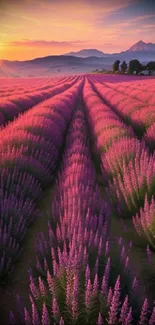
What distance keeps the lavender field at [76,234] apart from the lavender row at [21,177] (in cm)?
1

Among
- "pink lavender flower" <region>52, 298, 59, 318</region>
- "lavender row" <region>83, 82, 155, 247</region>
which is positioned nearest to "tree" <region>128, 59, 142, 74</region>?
"lavender row" <region>83, 82, 155, 247</region>

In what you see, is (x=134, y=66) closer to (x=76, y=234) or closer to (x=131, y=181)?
(x=131, y=181)

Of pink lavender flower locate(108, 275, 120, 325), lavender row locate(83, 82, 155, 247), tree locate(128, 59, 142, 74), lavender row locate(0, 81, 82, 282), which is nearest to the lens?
pink lavender flower locate(108, 275, 120, 325)

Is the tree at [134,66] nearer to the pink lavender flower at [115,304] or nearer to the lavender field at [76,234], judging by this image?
the lavender field at [76,234]

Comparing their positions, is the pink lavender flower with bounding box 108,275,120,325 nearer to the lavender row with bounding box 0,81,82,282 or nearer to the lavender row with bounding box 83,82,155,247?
the lavender row with bounding box 0,81,82,282

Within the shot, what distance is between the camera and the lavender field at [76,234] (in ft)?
6.31

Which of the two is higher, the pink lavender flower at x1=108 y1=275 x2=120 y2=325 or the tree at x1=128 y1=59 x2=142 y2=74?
the tree at x1=128 y1=59 x2=142 y2=74

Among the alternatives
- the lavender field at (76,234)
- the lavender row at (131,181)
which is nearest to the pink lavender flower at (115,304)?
the lavender field at (76,234)

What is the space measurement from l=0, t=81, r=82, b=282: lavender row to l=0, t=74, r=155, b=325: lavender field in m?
0.01

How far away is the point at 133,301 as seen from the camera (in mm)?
2160

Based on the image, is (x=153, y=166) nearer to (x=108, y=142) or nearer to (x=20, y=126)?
(x=108, y=142)

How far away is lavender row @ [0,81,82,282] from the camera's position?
10.0 ft

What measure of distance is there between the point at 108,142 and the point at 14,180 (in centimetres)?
222

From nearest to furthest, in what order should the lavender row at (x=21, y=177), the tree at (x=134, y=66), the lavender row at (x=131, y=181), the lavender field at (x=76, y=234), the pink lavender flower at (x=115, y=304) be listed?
the pink lavender flower at (x=115, y=304) → the lavender field at (x=76, y=234) → the lavender row at (x=21, y=177) → the lavender row at (x=131, y=181) → the tree at (x=134, y=66)
